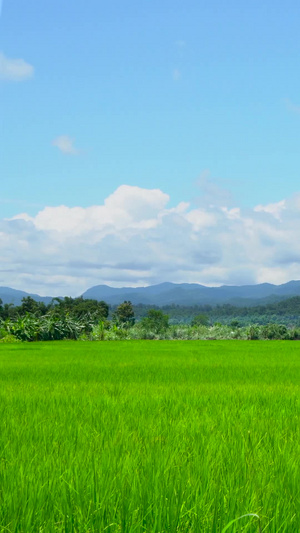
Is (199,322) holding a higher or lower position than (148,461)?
higher

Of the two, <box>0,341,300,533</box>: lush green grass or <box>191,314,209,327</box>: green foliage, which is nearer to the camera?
<box>0,341,300,533</box>: lush green grass

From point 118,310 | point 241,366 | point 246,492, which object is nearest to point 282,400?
point 246,492

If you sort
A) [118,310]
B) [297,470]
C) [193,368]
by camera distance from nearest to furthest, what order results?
[297,470], [193,368], [118,310]

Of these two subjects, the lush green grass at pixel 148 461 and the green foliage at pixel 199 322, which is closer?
the lush green grass at pixel 148 461

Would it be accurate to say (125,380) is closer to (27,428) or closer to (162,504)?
(27,428)

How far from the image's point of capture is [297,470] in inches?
99.4

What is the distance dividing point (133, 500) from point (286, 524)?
1.94ft

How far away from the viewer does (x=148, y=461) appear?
2.52 m

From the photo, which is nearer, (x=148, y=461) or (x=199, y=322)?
(x=148, y=461)

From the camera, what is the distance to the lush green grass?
1882mm

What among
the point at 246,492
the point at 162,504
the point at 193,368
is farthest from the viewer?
the point at 193,368

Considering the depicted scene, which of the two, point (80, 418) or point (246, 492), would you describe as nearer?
point (246, 492)

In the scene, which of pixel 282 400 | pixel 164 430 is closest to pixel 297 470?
pixel 164 430

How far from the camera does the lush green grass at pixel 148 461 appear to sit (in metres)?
1.88
